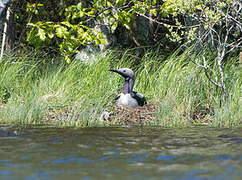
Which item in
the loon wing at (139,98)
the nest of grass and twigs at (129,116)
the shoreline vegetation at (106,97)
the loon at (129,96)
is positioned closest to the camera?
the shoreline vegetation at (106,97)

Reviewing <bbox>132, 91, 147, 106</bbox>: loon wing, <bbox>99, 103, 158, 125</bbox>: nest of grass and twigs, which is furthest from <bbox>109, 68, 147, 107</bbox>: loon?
<bbox>99, 103, 158, 125</bbox>: nest of grass and twigs

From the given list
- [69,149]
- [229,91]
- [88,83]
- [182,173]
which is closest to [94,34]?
[88,83]

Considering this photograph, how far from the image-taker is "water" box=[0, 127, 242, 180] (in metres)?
3.70

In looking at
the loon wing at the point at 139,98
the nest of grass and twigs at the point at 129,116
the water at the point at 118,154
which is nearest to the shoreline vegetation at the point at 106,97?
the nest of grass and twigs at the point at 129,116

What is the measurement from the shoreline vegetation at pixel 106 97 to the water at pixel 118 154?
2.87 feet

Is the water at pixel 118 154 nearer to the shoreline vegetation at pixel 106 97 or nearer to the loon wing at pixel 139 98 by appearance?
the shoreline vegetation at pixel 106 97

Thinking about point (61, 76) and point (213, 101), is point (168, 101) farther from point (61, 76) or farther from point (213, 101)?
point (61, 76)

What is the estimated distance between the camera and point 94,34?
8.91m

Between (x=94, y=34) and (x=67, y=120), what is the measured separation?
2692 mm

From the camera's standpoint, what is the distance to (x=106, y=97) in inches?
312

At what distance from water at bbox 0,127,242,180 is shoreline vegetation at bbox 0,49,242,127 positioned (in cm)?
88

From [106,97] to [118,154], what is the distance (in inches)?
140

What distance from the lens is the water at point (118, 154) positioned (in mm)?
3697

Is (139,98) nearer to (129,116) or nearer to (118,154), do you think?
(129,116)
